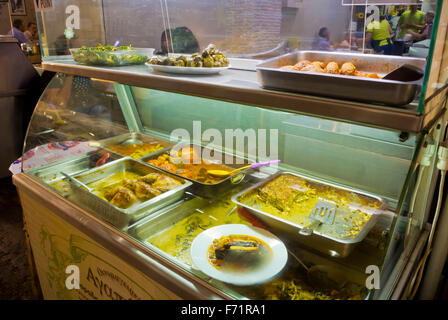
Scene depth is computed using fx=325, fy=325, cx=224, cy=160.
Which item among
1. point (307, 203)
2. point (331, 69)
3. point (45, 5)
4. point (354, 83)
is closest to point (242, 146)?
point (307, 203)

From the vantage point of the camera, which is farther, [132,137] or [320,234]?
[132,137]

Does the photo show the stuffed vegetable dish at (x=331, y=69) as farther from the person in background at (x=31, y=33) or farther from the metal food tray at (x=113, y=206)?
the person in background at (x=31, y=33)

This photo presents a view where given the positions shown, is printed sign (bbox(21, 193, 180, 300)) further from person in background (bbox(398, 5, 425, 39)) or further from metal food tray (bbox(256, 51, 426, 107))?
person in background (bbox(398, 5, 425, 39))

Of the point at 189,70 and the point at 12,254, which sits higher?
the point at 189,70

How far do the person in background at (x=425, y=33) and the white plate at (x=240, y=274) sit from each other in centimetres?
83

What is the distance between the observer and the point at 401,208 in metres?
1.00

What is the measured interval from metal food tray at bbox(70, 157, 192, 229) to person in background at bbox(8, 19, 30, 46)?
5.79m

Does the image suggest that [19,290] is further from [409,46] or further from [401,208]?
[409,46]

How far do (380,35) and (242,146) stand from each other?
88 centimetres

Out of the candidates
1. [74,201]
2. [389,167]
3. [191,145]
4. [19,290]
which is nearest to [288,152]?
[389,167]

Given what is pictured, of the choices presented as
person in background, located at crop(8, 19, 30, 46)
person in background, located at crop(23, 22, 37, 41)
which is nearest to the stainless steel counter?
person in background, located at crop(8, 19, 30, 46)

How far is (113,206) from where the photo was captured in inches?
59.3

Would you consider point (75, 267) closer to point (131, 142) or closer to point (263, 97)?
point (131, 142)

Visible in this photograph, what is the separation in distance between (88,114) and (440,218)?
2.08 m
